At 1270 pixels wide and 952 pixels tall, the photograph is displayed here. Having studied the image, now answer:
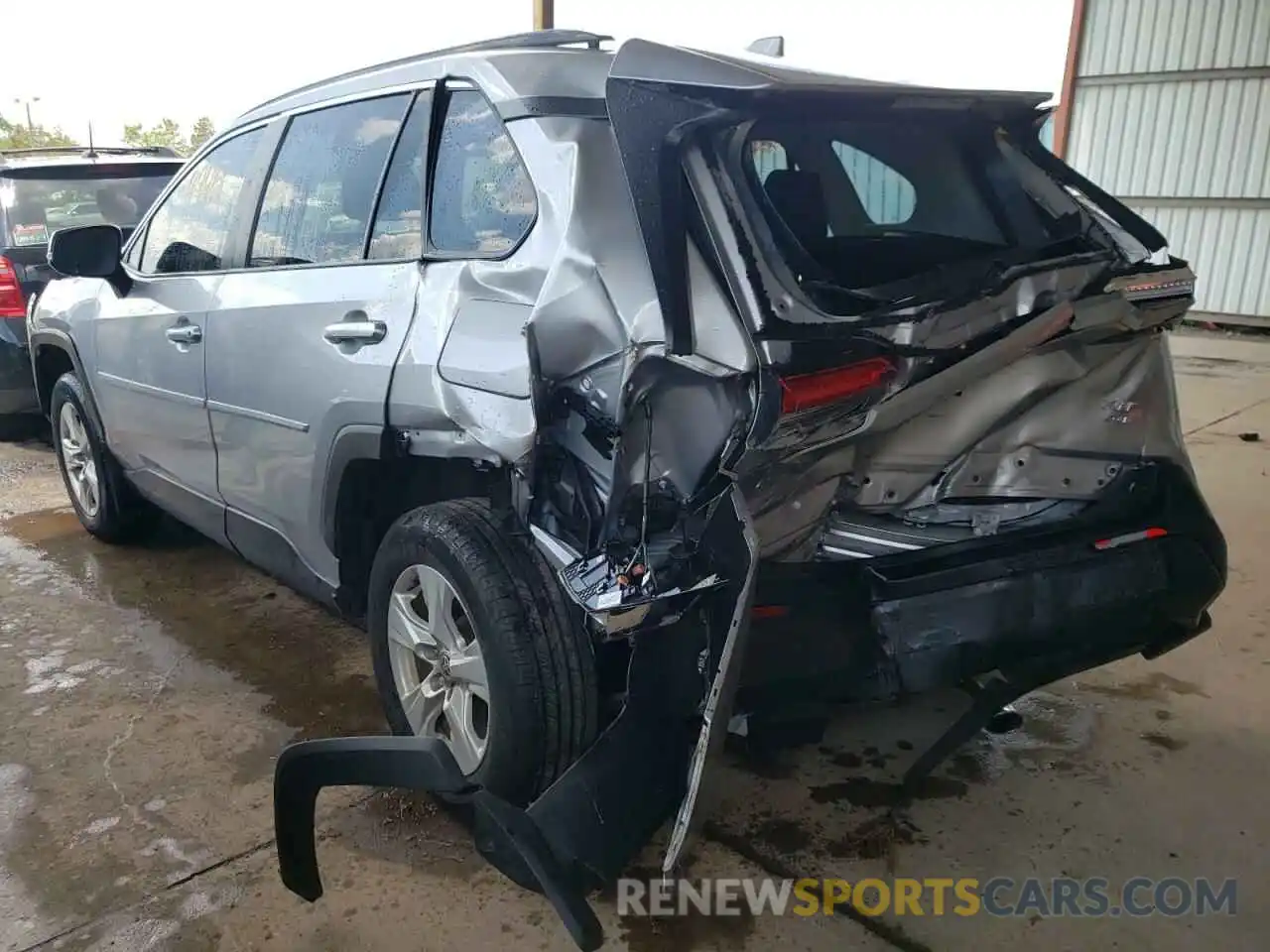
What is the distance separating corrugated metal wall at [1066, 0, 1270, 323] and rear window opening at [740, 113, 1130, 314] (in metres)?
12.0

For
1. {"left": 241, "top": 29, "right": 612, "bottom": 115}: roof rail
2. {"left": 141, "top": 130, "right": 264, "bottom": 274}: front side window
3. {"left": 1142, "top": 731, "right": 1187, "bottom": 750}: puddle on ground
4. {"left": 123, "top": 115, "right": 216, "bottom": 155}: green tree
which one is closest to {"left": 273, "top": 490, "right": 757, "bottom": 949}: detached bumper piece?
{"left": 241, "top": 29, "right": 612, "bottom": 115}: roof rail

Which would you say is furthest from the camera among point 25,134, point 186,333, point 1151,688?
point 25,134

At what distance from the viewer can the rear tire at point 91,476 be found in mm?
4469

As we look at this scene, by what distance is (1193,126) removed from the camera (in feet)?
42.4

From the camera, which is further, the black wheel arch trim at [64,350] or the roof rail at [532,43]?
the black wheel arch trim at [64,350]

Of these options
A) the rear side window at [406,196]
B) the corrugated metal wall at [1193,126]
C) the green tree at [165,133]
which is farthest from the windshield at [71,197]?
the green tree at [165,133]

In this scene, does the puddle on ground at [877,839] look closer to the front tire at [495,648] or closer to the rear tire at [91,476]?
the front tire at [495,648]

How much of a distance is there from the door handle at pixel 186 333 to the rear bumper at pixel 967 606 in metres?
2.15

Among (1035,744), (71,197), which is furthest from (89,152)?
(1035,744)

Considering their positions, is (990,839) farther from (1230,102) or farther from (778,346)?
(1230,102)

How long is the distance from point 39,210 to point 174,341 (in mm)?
3407

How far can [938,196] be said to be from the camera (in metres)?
2.86

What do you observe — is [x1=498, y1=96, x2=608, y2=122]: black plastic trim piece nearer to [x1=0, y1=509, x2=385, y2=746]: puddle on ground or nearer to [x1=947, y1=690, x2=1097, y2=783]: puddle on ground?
[x1=0, y1=509, x2=385, y2=746]: puddle on ground

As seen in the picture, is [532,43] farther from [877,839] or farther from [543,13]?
[543,13]
